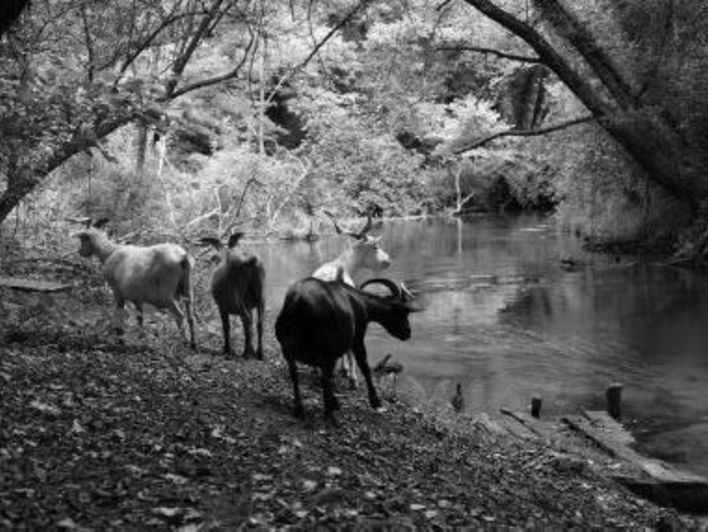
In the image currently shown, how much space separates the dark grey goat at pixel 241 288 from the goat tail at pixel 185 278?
35 centimetres

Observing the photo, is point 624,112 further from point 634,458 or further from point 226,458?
point 226,458

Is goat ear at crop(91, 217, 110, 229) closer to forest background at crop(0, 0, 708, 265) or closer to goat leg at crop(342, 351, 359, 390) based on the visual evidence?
forest background at crop(0, 0, 708, 265)

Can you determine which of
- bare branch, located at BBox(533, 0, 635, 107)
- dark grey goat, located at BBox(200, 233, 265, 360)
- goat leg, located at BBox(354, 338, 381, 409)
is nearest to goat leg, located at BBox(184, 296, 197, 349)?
dark grey goat, located at BBox(200, 233, 265, 360)

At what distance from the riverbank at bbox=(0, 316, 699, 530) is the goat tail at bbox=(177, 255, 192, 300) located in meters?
1.58

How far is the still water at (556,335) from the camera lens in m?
14.3

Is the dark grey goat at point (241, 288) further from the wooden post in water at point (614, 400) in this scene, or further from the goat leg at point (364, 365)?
the wooden post in water at point (614, 400)

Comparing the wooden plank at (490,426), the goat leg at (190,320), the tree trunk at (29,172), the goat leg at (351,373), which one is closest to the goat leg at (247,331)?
the goat leg at (190,320)

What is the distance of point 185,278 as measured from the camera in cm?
1214

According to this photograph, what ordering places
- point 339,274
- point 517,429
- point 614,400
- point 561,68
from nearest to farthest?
point 517,429 → point 339,274 → point 614,400 → point 561,68

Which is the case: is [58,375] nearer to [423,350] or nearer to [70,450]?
[70,450]

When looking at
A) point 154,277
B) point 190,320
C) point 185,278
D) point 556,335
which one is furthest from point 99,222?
point 556,335

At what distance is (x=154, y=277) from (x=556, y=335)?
34.9 ft

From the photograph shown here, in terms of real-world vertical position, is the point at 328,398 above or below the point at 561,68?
below

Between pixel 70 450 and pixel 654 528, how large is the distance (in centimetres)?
501
